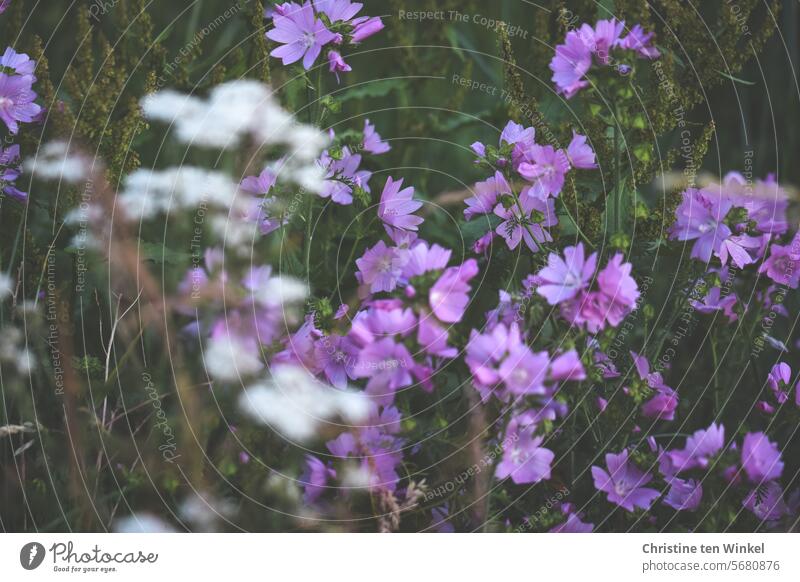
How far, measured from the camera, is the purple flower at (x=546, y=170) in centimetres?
63

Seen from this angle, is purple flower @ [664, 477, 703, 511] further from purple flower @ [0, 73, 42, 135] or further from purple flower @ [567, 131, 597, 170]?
purple flower @ [0, 73, 42, 135]

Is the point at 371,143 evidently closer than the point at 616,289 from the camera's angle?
No

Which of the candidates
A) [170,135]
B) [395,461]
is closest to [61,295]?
[170,135]

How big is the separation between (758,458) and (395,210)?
32cm

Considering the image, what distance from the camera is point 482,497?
0.61m

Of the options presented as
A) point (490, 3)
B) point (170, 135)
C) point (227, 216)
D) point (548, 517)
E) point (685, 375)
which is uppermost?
point (490, 3)

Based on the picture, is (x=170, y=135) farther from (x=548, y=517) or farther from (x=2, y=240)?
(x=548, y=517)

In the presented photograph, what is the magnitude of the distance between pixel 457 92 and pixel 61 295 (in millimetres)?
412

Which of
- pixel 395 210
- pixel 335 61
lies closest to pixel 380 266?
pixel 395 210

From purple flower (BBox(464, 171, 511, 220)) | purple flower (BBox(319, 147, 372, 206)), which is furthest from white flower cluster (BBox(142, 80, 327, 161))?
purple flower (BBox(464, 171, 511, 220))

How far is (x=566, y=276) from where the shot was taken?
1.94 ft

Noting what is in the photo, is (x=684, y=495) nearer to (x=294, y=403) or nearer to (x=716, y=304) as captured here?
(x=716, y=304)
